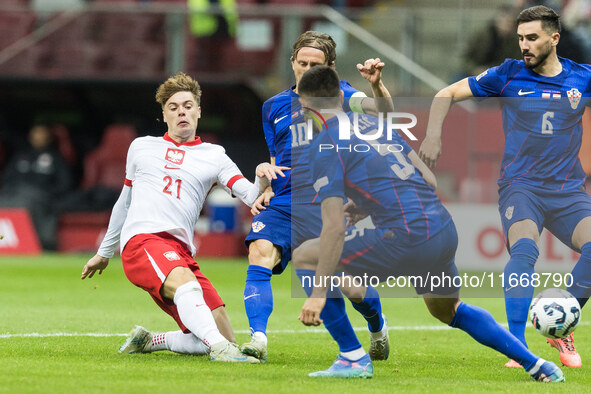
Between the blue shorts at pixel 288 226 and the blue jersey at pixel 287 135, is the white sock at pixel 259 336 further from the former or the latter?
the blue jersey at pixel 287 135

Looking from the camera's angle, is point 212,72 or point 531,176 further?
point 212,72

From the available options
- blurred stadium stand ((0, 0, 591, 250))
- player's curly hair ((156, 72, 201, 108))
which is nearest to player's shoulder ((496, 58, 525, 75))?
player's curly hair ((156, 72, 201, 108))

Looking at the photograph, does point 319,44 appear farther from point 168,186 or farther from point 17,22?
point 17,22

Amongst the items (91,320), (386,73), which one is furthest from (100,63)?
(91,320)

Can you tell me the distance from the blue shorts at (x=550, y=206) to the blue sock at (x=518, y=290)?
0.97 feet

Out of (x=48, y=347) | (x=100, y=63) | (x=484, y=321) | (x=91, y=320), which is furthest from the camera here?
(x=100, y=63)

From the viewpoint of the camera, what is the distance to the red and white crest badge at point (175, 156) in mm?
6758

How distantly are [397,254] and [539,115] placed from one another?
6.23ft

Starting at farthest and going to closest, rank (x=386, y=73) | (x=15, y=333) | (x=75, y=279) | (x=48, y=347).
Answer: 1. (x=386, y=73)
2. (x=75, y=279)
3. (x=15, y=333)
4. (x=48, y=347)

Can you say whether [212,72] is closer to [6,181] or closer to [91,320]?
[6,181]

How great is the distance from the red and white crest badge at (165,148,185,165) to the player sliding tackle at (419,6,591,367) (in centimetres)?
161

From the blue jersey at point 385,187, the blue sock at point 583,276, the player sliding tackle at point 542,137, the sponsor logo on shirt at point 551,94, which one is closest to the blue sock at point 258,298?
the blue jersey at point 385,187

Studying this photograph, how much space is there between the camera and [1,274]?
13.6m

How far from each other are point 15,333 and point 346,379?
2951mm
